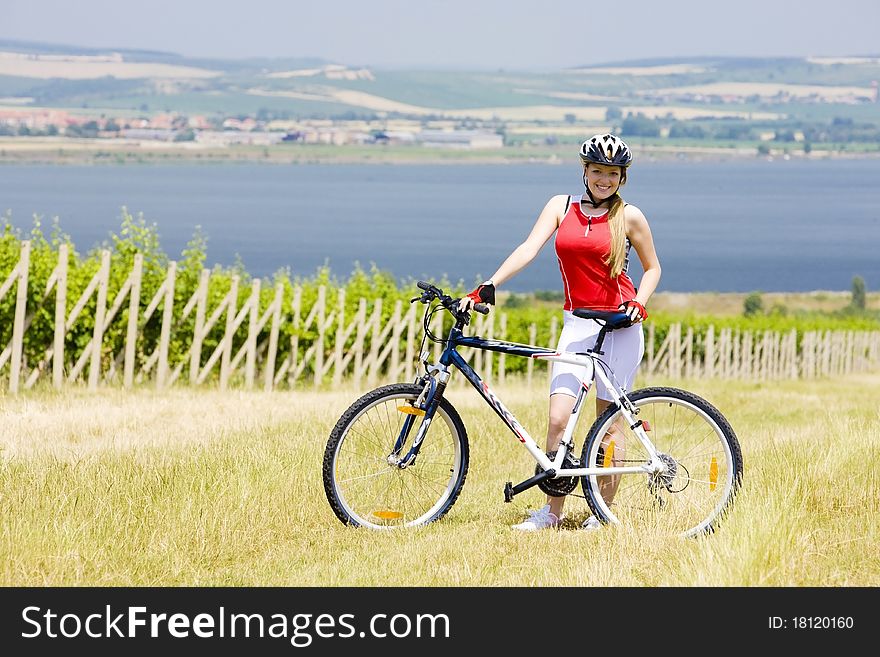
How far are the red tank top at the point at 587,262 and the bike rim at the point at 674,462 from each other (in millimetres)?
537

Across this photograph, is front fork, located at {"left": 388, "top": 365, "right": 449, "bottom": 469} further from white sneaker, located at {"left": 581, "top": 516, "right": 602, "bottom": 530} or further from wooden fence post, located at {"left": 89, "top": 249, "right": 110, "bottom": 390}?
wooden fence post, located at {"left": 89, "top": 249, "right": 110, "bottom": 390}

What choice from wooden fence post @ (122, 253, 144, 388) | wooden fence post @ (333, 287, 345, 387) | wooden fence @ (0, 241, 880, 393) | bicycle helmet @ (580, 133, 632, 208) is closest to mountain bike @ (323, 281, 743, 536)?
bicycle helmet @ (580, 133, 632, 208)

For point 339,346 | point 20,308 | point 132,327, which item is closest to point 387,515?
point 20,308

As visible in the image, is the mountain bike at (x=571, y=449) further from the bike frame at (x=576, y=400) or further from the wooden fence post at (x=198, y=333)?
the wooden fence post at (x=198, y=333)

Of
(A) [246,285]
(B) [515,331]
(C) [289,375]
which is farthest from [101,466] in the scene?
(B) [515,331]

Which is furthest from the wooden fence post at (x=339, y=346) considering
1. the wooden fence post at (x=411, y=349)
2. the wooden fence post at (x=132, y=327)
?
the wooden fence post at (x=132, y=327)

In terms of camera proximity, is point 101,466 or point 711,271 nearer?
point 101,466

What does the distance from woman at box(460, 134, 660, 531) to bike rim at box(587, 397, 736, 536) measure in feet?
0.49

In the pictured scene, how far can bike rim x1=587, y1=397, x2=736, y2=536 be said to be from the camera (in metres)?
5.80

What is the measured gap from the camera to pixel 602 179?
233 inches

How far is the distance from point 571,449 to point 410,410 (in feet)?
2.59

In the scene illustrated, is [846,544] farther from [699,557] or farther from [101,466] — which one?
[101,466]
